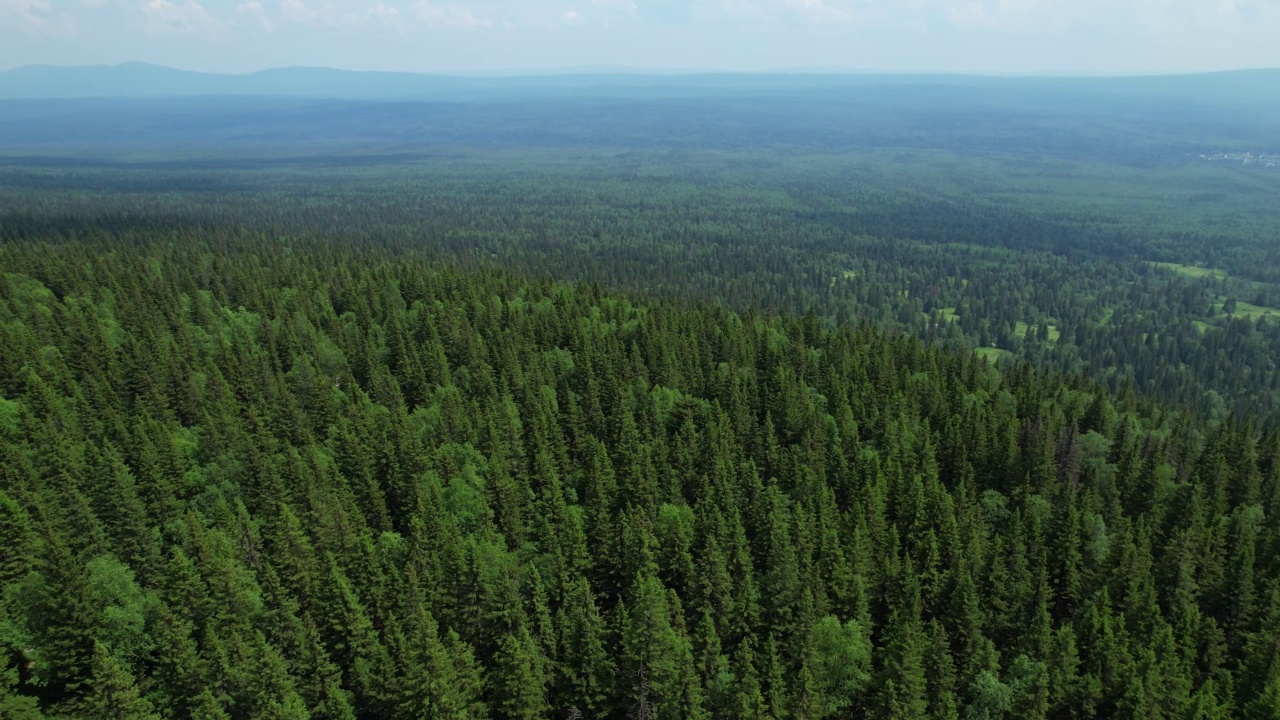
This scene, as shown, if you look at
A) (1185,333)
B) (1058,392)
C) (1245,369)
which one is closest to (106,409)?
(1058,392)

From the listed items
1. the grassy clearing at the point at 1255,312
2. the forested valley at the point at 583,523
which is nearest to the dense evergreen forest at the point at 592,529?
the forested valley at the point at 583,523

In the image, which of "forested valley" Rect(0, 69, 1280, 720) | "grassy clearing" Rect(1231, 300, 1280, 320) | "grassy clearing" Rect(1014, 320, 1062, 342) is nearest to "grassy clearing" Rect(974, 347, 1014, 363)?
"grassy clearing" Rect(1014, 320, 1062, 342)

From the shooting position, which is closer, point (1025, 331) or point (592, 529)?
point (592, 529)

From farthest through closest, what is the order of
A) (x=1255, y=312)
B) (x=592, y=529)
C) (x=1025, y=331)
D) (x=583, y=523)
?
(x=1255, y=312) → (x=1025, y=331) → (x=583, y=523) → (x=592, y=529)

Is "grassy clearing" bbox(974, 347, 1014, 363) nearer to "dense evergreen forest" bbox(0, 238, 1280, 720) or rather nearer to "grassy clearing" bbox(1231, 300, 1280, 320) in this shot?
"dense evergreen forest" bbox(0, 238, 1280, 720)

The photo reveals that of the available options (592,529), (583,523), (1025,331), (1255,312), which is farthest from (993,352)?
(592,529)

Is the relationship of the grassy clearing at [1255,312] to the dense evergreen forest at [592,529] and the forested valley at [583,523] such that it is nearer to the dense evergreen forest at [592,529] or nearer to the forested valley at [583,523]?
the dense evergreen forest at [592,529]

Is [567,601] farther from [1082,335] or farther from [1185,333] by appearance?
[1185,333]

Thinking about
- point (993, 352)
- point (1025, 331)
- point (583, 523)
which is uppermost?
point (583, 523)

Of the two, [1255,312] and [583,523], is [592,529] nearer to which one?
[583,523]
